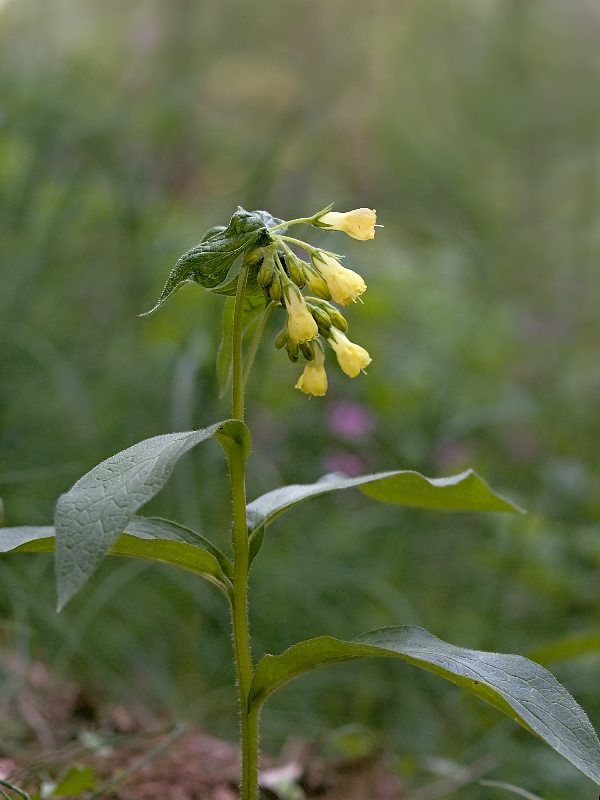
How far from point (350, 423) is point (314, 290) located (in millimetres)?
1769

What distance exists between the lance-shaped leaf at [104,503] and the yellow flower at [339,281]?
220mm

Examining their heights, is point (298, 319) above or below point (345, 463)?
above

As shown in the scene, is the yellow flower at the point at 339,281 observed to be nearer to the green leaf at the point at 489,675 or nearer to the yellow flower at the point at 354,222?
the yellow flower at the point at 354,222

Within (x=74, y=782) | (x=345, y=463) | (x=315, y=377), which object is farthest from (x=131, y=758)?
(x=345, y=463)

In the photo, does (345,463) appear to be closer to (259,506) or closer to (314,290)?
(259,506)

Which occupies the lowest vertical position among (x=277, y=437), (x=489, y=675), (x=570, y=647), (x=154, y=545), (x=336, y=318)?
(x=570, y=647)

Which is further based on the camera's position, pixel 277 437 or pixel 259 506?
pixel 277 437

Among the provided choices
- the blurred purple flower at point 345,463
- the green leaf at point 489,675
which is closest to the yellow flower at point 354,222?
the green leaf at point 489,675

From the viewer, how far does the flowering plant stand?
813 mm

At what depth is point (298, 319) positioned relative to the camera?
0.98 meters

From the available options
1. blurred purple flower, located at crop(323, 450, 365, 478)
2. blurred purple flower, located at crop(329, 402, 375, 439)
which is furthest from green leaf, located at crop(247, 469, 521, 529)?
blurred purple flower, located at crop(329, 402, 375, 439)

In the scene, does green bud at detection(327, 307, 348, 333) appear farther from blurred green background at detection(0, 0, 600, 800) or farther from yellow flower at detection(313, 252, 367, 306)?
blurred green background at detection(0, 0, 600, 800)

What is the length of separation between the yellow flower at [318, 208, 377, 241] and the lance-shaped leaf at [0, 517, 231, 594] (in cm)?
37

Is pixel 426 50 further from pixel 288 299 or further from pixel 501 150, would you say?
pixel 288 299
